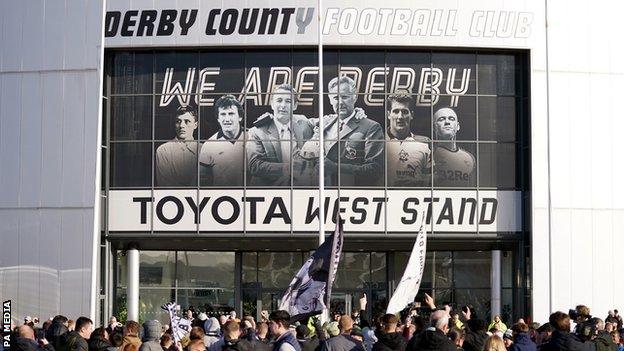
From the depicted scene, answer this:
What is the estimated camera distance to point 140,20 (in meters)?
39.8

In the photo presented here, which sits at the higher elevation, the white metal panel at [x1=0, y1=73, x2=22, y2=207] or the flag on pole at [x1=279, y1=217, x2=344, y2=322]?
the white metal panel at [x1=0, y1=73, x2=22, y2=207]

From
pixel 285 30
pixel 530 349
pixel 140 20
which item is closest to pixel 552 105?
pixel 285 30

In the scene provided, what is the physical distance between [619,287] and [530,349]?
2383cm

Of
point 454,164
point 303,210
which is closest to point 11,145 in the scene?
point 303,210

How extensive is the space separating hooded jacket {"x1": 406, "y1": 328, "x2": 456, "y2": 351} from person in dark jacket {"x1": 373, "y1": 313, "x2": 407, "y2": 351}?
1.18m

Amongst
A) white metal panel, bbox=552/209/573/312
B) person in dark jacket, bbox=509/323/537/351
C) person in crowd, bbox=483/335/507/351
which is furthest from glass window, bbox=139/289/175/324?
person in crowd, bbox=483/335/507/351

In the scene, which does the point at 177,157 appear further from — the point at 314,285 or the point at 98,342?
the point at 98,342

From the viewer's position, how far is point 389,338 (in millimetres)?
15297

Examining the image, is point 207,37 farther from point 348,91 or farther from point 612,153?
point 612,153

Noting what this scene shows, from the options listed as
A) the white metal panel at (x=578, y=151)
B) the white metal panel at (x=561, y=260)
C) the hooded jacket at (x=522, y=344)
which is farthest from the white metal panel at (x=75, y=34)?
the hooded jacket at (x=522, y=344)

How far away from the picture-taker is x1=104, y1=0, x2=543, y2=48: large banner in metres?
39.3

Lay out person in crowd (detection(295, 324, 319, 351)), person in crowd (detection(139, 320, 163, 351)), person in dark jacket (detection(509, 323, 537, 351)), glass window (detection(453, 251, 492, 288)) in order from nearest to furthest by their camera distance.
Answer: person in crowd (detection(139, 320, 163, 351)) → person in dark jacket (detection(509, 323, 537, 351)) → person in crowd (detection(295, 324, 319, 351)) → glass window (detection(453, 251, 492, 288))

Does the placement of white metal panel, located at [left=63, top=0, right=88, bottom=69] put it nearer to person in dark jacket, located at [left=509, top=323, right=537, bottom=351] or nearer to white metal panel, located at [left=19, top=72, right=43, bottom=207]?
white metal panel, located at [left=19, top=72, right=43, bottom=207]

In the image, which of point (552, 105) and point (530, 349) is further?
point (552, 105)
